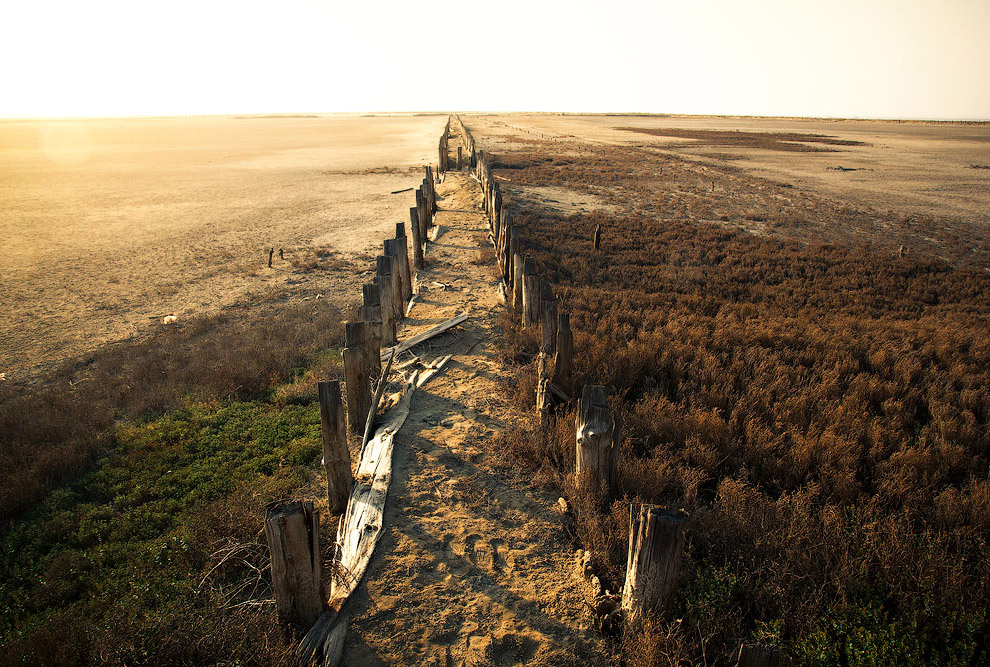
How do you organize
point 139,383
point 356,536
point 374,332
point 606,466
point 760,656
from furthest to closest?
point 139,383 → point 374,332 → point 606,466 → point 356,536 → point 760,656

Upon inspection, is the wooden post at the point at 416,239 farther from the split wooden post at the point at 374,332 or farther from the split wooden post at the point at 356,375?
the split wooden post at the point at 356,375

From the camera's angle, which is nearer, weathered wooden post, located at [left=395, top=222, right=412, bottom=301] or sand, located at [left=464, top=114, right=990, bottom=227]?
weathered wooden post, located at [left=395, top=222, right=412, bottom=301]

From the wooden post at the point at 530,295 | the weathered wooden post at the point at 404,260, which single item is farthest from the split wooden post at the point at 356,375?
the weathered wooden post at the point at 404,260

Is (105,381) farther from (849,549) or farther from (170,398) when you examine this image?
(849,549)

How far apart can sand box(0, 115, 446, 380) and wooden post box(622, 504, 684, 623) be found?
1039cm

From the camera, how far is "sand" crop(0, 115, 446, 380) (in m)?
11.3

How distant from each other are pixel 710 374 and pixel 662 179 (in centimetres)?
2307

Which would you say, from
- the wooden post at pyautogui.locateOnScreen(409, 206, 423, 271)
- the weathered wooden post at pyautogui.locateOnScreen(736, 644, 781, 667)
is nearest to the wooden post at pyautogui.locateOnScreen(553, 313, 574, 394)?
the weathered wooden post at pyautogui.locateOnScreen(736, 644, 781, 667)

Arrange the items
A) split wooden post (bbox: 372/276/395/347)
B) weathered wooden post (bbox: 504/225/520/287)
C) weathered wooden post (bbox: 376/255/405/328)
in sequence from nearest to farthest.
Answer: split wooden post (bbox: 372/276/395/347) < weathered wooden post (bbox: 376/255/405/328) < weathered wooden post (bbox: 504/225/520/287)

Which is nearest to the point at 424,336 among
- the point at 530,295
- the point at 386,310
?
the point at 386,310

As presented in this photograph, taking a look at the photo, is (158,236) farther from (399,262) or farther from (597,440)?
(597,440)

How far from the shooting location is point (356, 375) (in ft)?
17.6

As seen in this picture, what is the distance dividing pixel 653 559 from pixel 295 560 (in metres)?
2.08

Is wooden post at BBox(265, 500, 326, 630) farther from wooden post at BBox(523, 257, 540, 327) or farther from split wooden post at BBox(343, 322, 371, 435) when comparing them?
wooden post at BBox(523, 257, 540, 327)
